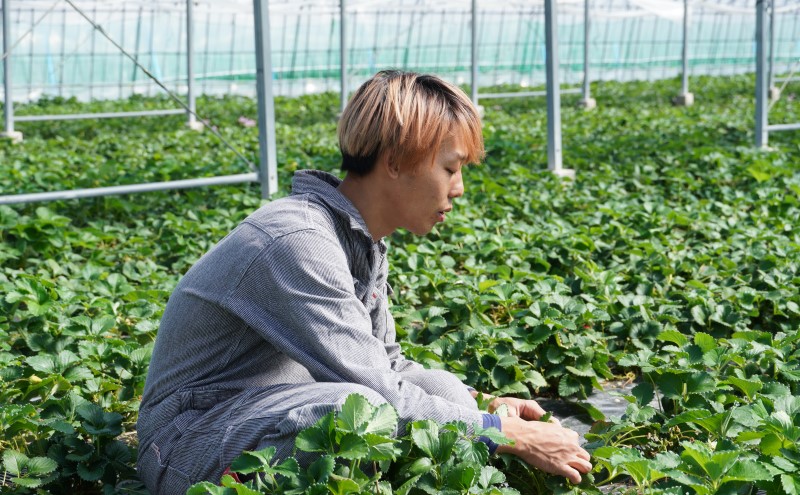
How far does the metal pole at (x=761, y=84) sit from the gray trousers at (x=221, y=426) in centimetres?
695

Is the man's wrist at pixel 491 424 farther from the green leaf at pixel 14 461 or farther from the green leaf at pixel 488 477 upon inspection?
the green leaf at pixel 14 461

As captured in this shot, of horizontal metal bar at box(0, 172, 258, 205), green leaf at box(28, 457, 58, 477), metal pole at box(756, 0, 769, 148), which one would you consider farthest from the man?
metal pole at box(756, 0, 769, 148)

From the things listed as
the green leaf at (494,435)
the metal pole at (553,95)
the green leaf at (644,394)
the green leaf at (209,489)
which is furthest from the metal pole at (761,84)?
the green leaf at (209,489)

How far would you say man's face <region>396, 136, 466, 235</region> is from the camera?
2.08 metres

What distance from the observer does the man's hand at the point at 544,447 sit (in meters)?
1.98

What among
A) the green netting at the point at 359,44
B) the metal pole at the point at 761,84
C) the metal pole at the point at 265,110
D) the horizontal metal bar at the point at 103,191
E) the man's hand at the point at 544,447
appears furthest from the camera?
the green netting at the point at 359,44

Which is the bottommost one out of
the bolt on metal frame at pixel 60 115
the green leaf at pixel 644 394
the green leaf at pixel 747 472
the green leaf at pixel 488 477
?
the green leaf at pixel 488 477

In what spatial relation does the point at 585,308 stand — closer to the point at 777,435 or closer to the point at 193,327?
the point at 777,435

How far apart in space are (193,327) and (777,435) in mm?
1180

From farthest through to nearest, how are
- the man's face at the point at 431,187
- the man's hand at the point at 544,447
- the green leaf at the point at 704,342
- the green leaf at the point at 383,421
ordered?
the green leaf at the point at 704,342, the man's face at the point at 431,187, the man's hand at the point at 544,447, the green leaf at the point at 383,421

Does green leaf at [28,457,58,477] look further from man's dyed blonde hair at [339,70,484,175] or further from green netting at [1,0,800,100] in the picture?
green netting at [1,0,800,100]

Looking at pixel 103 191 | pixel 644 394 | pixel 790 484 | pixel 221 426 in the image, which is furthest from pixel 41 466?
pixel 103 191

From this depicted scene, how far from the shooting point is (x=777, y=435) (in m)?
1.85

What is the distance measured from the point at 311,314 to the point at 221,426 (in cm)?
30
